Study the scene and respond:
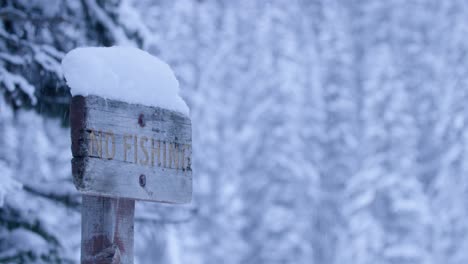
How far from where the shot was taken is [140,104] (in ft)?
10.2

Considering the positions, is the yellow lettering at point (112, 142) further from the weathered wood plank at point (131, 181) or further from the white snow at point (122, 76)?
the white snow at point (122, 76)

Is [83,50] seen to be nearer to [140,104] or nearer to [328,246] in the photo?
[140,104]

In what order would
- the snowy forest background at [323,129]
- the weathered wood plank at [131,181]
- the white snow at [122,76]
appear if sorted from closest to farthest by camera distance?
the weathered wood plank at [131,181], the white snow at [122,76], the snowy forest background at [323,129]

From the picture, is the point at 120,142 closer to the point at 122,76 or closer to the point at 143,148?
the point at 143,148

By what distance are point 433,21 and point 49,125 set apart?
2025 cm

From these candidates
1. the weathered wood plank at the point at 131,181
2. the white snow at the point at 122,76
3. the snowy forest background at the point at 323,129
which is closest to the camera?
the weathered wood plank at the point at 131,181

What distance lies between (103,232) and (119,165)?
0.26 m

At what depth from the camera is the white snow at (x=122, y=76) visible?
2998 millimetres

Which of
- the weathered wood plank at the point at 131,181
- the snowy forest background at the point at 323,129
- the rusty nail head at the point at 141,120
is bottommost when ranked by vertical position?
the weathered wood plank at the point at 131,181

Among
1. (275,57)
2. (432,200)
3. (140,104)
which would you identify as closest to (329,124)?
(275,57)

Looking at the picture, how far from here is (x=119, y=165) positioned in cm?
297

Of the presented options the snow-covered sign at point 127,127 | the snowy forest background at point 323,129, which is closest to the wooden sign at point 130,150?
the snow-covered sign at point 127,127

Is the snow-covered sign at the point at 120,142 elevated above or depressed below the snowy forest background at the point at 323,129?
below

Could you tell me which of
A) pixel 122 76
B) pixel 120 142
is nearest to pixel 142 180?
pixel 120 142
